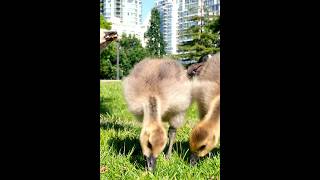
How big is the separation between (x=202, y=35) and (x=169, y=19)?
10.4 inches

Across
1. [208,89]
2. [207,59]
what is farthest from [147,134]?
[207,59]

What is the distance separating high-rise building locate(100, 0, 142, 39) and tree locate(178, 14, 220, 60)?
0.21 m

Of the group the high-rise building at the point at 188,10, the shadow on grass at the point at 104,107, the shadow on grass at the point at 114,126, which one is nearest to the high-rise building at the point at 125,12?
the high-rise building at the point at 188,10

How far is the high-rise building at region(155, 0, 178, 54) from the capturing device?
175cm

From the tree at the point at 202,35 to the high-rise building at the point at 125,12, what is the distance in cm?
21

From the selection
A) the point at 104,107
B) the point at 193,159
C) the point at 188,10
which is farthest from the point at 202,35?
the point at 104,107

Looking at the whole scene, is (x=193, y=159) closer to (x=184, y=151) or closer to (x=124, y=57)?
(x=184, y=151)

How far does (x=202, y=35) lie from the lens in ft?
6.53

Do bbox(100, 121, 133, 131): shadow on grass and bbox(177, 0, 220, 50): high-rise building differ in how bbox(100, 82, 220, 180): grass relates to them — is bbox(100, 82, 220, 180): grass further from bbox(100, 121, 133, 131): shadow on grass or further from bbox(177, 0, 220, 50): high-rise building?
bbox(177, 0, 220, 50): high-rise building

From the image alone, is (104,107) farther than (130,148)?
Yes

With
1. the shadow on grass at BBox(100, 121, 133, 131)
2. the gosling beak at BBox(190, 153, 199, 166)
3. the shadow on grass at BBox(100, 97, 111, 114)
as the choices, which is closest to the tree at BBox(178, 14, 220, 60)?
the gosling beak at BBox(190, 153, 199, 166)

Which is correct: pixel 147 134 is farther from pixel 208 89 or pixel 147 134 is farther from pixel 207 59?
pixel 207 59
